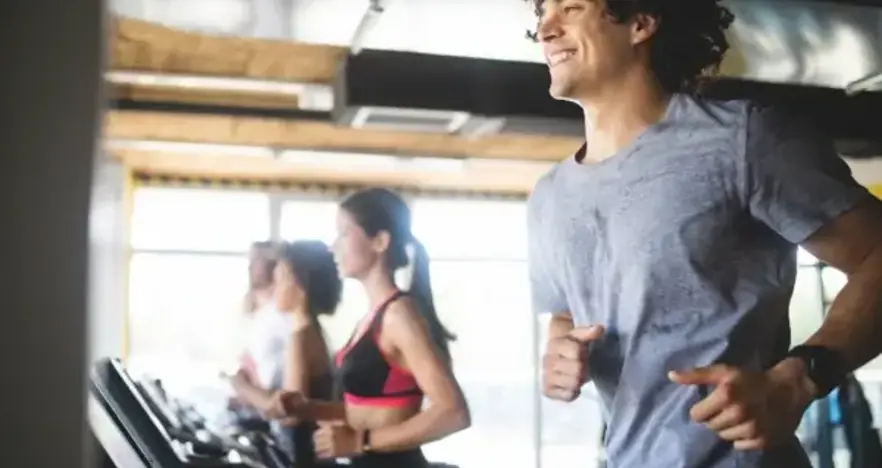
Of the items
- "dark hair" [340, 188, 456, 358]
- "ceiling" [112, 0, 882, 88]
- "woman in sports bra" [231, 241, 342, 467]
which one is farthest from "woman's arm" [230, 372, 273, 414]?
"ceiling" [112, 0, 882, 88]

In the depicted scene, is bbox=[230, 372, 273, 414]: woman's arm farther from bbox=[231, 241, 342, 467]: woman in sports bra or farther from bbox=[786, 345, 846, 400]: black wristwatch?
bbox=[786, 345, 846, 400]: black wristwatch

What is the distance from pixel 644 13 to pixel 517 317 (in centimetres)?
41

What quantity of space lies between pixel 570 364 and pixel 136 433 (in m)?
0.50

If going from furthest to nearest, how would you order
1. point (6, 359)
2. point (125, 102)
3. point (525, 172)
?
point (525, 172), point (125, 102), point (6, 359)

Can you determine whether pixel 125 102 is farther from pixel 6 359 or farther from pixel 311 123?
pixel 6 359

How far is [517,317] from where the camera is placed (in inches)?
47.3

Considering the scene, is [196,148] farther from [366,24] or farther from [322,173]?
[366,24]

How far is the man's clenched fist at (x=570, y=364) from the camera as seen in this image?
1.18 metres

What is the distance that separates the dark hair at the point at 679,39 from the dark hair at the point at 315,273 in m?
0.38

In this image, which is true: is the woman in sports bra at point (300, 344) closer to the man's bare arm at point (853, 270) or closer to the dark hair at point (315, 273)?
the dark hair at point (315, 273)

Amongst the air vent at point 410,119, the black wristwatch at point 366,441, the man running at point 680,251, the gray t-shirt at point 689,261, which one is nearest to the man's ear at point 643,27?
the man running at point 680,251

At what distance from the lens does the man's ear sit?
1205 mm

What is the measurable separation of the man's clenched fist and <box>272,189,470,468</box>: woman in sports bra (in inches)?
4.6

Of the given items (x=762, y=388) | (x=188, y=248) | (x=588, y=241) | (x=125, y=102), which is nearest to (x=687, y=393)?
(x=762, y=388)
